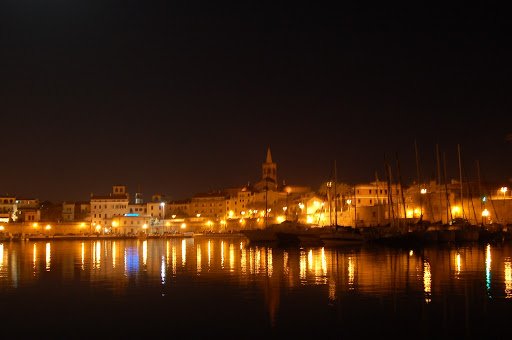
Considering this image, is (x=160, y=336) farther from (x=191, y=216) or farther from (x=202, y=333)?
(x=191, y=216)

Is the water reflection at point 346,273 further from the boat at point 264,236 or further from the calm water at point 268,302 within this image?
the boat at point 264,236

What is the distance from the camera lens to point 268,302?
15914 millimetres

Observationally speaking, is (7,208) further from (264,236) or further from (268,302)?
(268,302)

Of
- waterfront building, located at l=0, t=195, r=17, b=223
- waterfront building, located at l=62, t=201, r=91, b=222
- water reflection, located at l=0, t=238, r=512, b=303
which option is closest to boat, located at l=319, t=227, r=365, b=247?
water reflection, located at l=0, t=238, r=512, b=303

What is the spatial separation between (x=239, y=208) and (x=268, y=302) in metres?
110

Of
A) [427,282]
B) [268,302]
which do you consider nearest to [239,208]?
[427,282]

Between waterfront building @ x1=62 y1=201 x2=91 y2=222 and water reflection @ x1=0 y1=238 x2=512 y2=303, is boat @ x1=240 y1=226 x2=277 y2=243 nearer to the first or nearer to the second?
water reflection @ x1=0 y1=238 x2=512 y2=303

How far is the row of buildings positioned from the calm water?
39066mm

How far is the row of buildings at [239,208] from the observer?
69.9 meters

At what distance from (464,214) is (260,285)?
1673 inches

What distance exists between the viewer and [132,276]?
23.5 metres

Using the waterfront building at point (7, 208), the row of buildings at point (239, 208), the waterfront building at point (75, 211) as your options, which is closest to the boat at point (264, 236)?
the row of buildings at point (239, 208)

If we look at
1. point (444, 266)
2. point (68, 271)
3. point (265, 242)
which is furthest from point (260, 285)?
point (265, 242)

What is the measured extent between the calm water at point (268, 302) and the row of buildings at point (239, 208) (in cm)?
3907
